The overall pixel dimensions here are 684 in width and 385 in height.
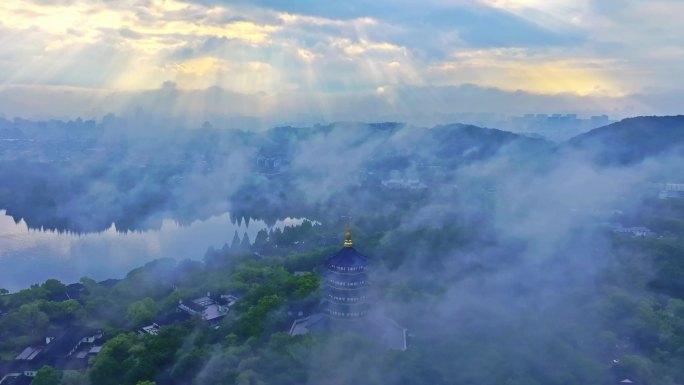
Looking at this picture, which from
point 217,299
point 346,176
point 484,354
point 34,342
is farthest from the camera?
point 346,176

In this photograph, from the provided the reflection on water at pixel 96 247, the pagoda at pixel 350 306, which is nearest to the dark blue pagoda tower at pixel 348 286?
the pagoda at pixel 350 306

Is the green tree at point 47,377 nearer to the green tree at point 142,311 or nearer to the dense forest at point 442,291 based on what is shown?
the dense forest at point 442,291

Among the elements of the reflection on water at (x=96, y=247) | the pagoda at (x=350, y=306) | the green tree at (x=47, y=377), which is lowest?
the reflection on water at (x=96, y=247)

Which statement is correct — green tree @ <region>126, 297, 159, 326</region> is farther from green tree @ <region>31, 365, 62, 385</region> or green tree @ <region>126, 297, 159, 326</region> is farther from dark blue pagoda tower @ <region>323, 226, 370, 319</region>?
dark blue pagoda tower @ <region>323, 226, 370, 319</region>

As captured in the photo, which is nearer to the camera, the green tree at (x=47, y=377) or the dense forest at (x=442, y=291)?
the dense forest at (x=442, y=291)

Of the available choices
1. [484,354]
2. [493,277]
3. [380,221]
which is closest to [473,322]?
[484,354]

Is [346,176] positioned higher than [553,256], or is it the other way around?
[553,256]

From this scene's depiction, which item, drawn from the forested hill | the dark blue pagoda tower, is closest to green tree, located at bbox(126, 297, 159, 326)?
the dark blue pagoda tower

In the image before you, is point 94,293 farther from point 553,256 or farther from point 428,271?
point 553,256
